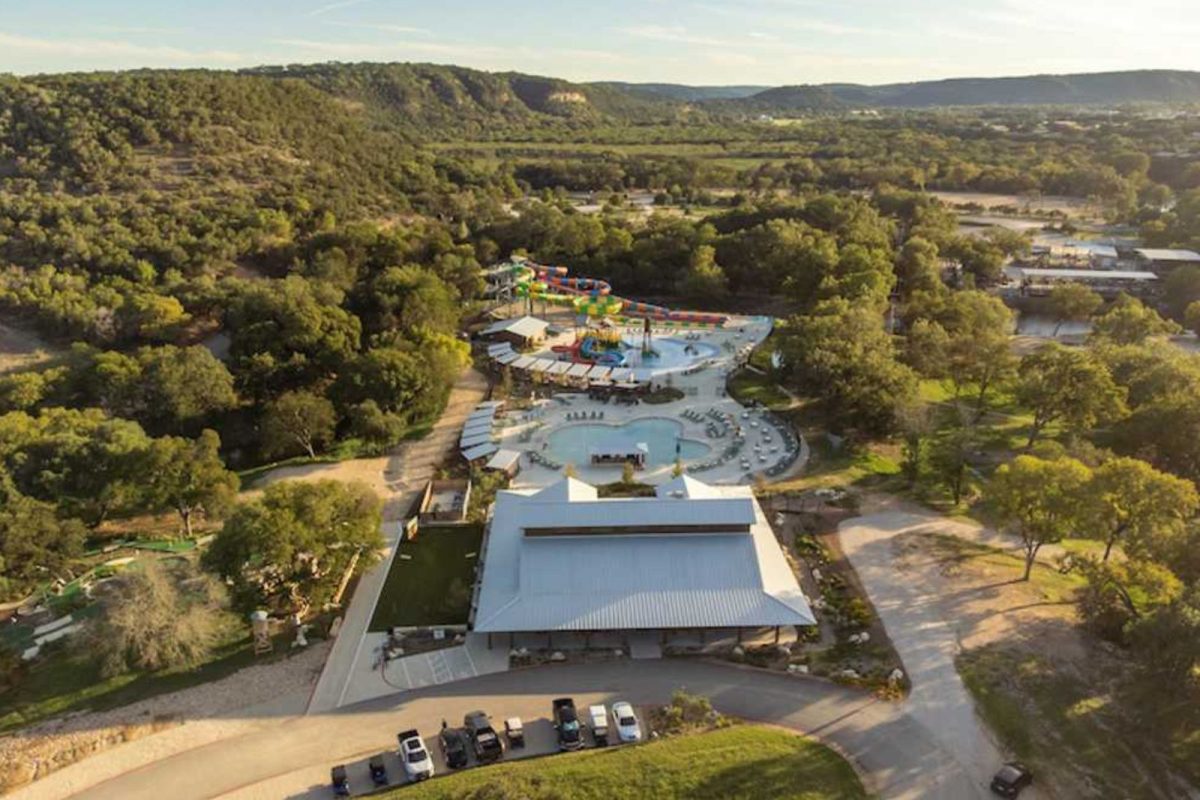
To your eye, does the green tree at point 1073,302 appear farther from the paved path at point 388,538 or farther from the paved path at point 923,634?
the paved path at point 388,538

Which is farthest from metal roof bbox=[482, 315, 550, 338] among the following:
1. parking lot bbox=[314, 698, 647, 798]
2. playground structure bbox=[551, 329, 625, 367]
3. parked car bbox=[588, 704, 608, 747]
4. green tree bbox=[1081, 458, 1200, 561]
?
green tree bbox=[1081, 458, 1200, 561]

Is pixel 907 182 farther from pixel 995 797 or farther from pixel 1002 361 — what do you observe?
pixel 995 797

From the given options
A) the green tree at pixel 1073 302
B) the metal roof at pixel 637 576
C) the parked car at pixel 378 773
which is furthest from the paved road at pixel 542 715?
the green tree at pixel 1073 302

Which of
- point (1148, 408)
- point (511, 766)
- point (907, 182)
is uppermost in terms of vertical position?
point (907, 182)

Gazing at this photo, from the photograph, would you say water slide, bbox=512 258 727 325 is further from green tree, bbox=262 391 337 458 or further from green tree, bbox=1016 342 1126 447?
green tree, bbox=1016 342 1126 447

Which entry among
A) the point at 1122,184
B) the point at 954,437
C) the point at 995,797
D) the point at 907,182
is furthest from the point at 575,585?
the point at 1122,184

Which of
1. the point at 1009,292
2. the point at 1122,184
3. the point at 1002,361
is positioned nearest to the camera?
the point at 1002,361
